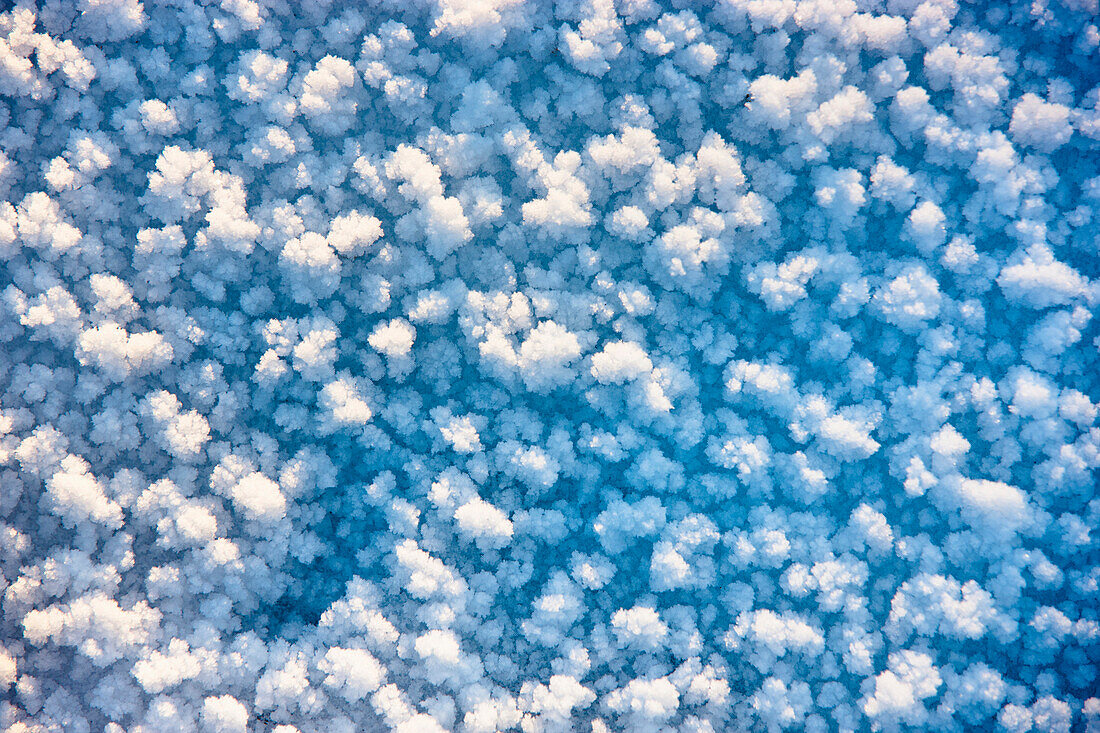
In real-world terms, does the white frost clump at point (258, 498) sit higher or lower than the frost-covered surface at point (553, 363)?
lower

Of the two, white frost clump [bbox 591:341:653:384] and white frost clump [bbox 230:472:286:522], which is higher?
white frost clump [bbox 591:341:653:384]

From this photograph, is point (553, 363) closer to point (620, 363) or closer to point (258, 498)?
point (620, 363)

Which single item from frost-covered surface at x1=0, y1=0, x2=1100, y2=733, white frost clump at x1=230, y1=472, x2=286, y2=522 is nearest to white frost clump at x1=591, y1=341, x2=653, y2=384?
frost-covered surface at x1=0, y1=0, x2=1100, y2=733

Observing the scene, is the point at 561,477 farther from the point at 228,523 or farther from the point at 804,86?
the point at 804,86

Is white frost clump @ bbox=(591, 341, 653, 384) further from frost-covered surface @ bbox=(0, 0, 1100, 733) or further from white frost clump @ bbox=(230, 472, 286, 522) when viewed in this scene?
white frost clump @ bbox=(230, 472, 286, 522)

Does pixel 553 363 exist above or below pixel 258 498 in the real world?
above

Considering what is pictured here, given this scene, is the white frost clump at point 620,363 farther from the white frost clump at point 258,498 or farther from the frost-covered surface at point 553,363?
the white frost clump at point 258,498

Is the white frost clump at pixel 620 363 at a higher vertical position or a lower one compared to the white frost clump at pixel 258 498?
higher

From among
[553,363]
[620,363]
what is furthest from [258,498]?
[620,363]

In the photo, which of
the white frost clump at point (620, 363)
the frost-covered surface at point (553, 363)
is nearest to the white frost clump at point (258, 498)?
the frost-covered surface at point (553, 363)

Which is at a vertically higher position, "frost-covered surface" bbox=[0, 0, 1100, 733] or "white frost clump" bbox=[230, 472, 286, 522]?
"frost-covered surface" bbox=[0, 0, 1100, 733]
